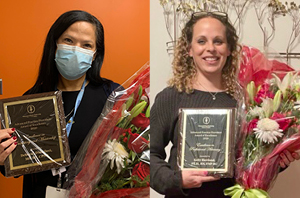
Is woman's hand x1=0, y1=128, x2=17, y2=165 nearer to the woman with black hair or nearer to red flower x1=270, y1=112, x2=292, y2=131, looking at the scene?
the woman with black hair

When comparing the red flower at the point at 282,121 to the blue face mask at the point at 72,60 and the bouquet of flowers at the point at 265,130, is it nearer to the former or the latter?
the bouquet of flowers at the point at 265,130

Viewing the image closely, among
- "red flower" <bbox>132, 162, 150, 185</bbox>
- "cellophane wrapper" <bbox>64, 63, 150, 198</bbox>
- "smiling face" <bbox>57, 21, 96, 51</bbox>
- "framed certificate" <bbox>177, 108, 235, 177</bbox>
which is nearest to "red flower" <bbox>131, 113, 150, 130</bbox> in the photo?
"cellophane wrapper" <bbox>64, 63, 150, 198</bbox>

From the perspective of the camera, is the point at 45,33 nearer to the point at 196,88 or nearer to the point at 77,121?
the point at 77,121

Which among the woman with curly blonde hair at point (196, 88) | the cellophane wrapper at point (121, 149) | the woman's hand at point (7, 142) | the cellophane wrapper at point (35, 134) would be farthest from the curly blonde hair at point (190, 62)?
the woman's hand at point (7, 142)

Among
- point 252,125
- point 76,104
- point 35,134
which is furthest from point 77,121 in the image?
point 252,125

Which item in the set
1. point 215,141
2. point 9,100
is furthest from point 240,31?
point 9,100

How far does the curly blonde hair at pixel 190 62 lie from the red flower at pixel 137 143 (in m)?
0.25

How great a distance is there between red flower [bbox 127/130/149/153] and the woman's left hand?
420 millimetres

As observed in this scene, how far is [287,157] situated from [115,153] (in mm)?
→ 536

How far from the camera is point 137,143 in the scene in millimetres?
1213

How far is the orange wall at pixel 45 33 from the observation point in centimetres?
167

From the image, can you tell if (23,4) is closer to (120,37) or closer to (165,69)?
(120,37)

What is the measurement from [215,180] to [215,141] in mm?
101

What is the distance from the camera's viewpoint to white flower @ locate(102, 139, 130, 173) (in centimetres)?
122
